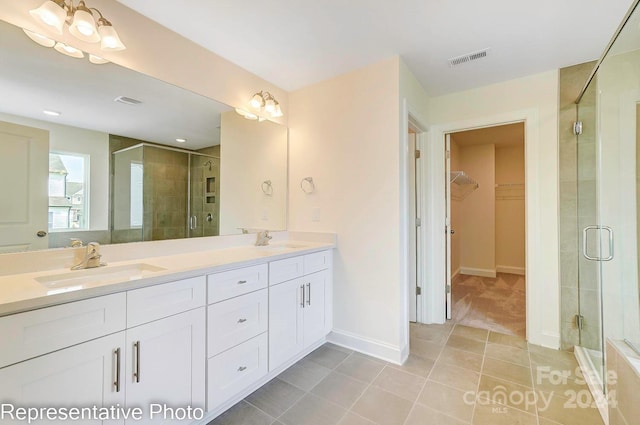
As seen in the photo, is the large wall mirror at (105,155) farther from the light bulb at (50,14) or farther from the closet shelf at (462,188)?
the closet shelf at (462,188)

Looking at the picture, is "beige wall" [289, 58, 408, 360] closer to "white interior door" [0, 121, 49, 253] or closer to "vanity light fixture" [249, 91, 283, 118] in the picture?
"vanity light fixture" [249, 91, 283, 118]

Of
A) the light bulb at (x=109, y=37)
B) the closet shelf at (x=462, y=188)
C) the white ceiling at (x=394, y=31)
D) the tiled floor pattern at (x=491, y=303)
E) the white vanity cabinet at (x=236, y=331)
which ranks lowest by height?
the tiled floor pattern at (x=491, y=303)

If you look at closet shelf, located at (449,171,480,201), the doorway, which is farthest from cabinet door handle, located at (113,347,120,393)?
closet shelf, located at (449,171,480,201)

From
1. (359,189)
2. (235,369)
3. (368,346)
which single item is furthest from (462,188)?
(235,369)

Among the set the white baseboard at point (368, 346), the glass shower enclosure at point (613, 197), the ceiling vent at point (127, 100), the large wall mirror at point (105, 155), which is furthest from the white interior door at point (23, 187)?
the glass shower enclosure at point (613, 197)

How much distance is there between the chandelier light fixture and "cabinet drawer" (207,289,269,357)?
1556mm

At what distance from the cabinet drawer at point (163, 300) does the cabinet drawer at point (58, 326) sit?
0.14ft

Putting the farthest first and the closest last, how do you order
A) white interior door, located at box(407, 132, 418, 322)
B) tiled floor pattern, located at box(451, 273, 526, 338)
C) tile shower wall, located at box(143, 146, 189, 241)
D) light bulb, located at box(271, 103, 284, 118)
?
white interior door, located at box(407, 132, 418, 322) < tiled floor pattern, located at box(451, 273, 526, 338) < light bulb, located at box(271, 103, 284, 118) < tile shower wall, located at box(143, 146, 189, 241)

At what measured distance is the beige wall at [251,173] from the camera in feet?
7.47

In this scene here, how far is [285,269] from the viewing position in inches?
78.7

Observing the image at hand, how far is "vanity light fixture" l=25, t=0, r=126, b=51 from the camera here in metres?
1.33

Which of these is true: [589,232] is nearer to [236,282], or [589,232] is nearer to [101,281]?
[236,282]

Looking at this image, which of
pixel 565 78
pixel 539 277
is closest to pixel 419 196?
pixel 539 277

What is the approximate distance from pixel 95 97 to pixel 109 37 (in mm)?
345
